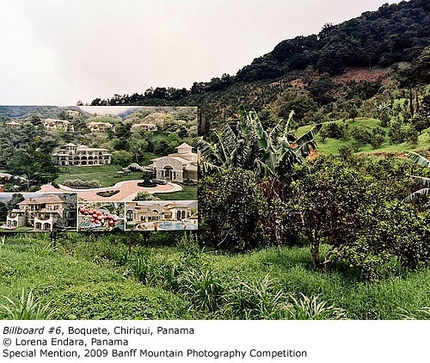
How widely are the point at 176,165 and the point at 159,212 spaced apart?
669 mm

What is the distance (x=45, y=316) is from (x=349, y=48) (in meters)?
7.33

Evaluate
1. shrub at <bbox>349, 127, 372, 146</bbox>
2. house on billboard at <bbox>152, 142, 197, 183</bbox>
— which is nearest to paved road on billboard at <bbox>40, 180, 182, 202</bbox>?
house on billboard at <bbox>152, 142, 197, 183</bbox>

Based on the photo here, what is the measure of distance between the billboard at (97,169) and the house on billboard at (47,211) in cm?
1

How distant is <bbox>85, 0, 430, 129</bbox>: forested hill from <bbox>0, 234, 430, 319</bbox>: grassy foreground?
383 centimetres

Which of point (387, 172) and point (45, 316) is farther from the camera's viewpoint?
point (387, 172)

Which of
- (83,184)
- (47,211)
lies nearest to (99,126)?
(83,184)

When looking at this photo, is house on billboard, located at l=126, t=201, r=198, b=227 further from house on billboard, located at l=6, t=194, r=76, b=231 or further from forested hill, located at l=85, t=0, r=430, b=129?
forested hill, located at l=85, t=0, r=430, b=129

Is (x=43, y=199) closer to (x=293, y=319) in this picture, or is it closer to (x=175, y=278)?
(x=175, y=278)

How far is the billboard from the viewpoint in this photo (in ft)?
24.6

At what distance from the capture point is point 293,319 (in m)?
4.96

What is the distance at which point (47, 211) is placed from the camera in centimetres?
753
